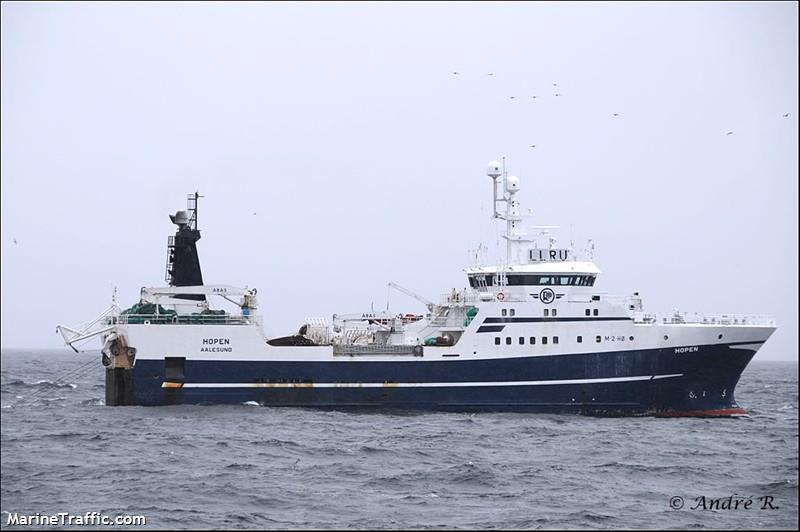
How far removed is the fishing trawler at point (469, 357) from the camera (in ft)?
107

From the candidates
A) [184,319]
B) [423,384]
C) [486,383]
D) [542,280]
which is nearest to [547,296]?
[542,280]

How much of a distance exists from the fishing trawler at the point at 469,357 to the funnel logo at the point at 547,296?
3 cm

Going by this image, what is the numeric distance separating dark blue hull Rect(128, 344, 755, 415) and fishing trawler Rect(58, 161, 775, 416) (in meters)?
0.03

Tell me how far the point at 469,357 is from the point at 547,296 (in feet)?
10.9

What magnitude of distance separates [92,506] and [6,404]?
1961 centimetres

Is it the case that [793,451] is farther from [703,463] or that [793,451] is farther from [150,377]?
[150,377]

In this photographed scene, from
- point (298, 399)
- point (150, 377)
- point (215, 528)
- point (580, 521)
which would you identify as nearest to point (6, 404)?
point (150, 377)

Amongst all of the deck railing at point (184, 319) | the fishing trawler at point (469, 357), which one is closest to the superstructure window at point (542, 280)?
the fishing trawler at point (469, 357)

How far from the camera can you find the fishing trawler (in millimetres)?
32531

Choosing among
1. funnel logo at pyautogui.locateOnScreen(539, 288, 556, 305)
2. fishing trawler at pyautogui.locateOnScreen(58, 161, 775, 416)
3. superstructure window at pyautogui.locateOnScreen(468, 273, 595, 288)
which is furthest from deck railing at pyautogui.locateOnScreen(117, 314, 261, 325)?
funnel logo at pyautogui.locateOnScreen(539, 288, 556, 305)

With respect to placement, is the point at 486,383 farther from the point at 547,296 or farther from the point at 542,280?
the point at 542,280

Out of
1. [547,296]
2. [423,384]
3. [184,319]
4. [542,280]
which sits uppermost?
[542,280]

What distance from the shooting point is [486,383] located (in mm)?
33125

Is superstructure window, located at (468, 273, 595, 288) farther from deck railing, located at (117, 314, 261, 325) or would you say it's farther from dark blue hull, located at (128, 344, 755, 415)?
deck railing, located at (117, 314, 261, 325)
